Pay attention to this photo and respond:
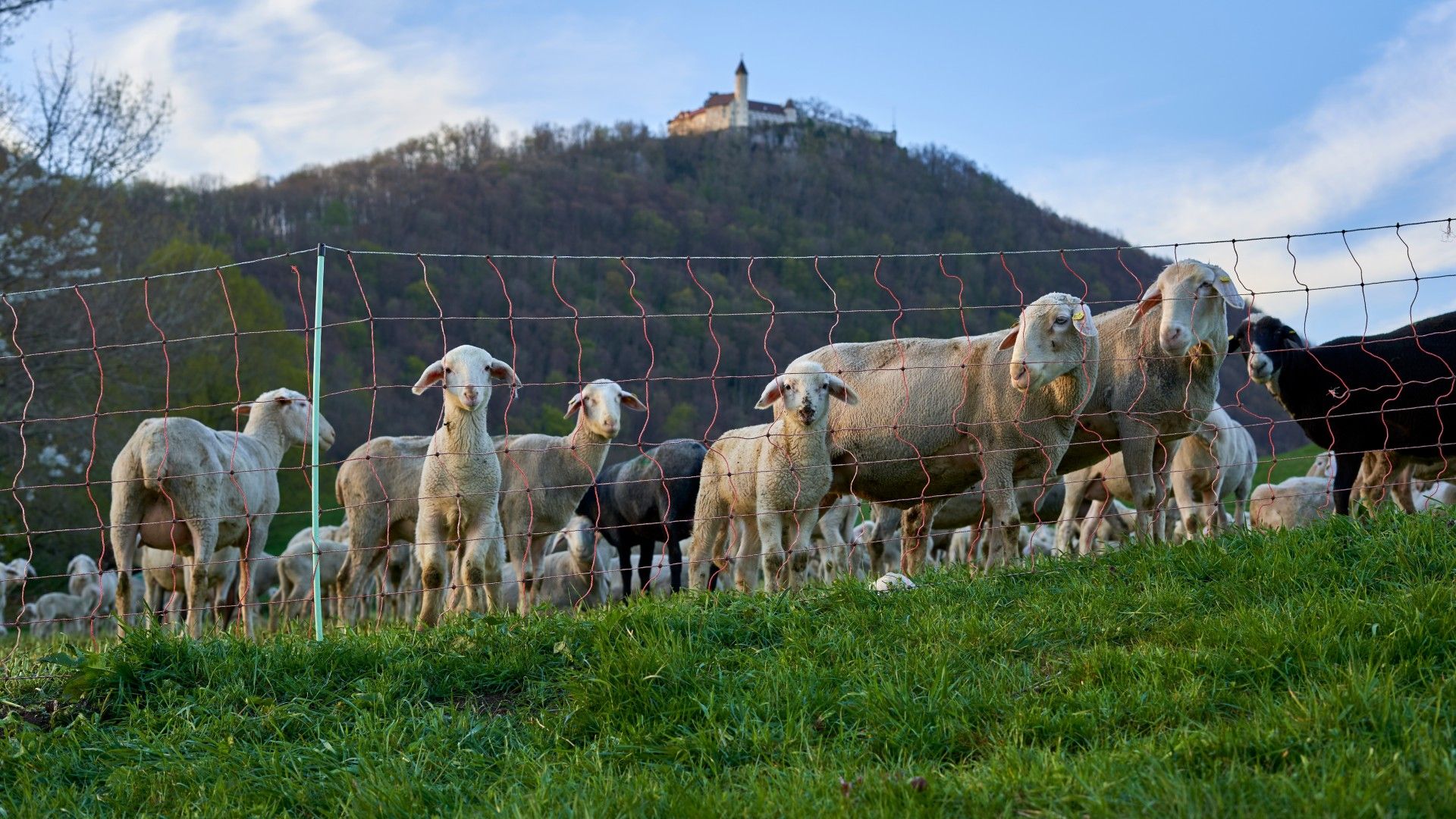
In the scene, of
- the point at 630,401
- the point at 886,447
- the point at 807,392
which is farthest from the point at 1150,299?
the point at 630,401

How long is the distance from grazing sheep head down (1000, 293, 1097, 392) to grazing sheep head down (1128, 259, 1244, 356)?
650mm

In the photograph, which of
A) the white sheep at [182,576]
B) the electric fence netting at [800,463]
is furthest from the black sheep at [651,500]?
the white sheep at [182,576]

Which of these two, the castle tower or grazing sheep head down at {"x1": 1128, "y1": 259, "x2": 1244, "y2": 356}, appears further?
the castle tower

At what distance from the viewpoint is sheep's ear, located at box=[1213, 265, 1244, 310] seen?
8.52m

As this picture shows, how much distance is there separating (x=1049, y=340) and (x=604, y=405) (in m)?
3.63

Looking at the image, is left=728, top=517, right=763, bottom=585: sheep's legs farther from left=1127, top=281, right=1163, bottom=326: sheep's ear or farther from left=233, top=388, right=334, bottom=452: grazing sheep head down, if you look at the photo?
left=233, top=388, right=334, bottom=452: grazing sheep head down

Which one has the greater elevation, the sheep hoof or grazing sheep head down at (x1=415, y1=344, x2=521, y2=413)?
grazing sheep head down at (x1=415, y1=344, x2=521, y2=413)

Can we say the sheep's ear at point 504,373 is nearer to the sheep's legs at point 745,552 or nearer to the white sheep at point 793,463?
the white sheep at point 793,463

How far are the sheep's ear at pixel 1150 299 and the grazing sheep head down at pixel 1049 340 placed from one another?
844mm

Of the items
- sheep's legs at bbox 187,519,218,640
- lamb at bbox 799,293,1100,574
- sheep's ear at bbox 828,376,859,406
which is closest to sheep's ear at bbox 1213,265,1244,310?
lamb at bbox 799,293,1100,574

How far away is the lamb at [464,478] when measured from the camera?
7.97 meters

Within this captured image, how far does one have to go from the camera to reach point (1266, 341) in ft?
32.1

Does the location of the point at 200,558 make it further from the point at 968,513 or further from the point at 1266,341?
the point at 1266,341

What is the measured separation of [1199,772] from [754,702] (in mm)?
1505
